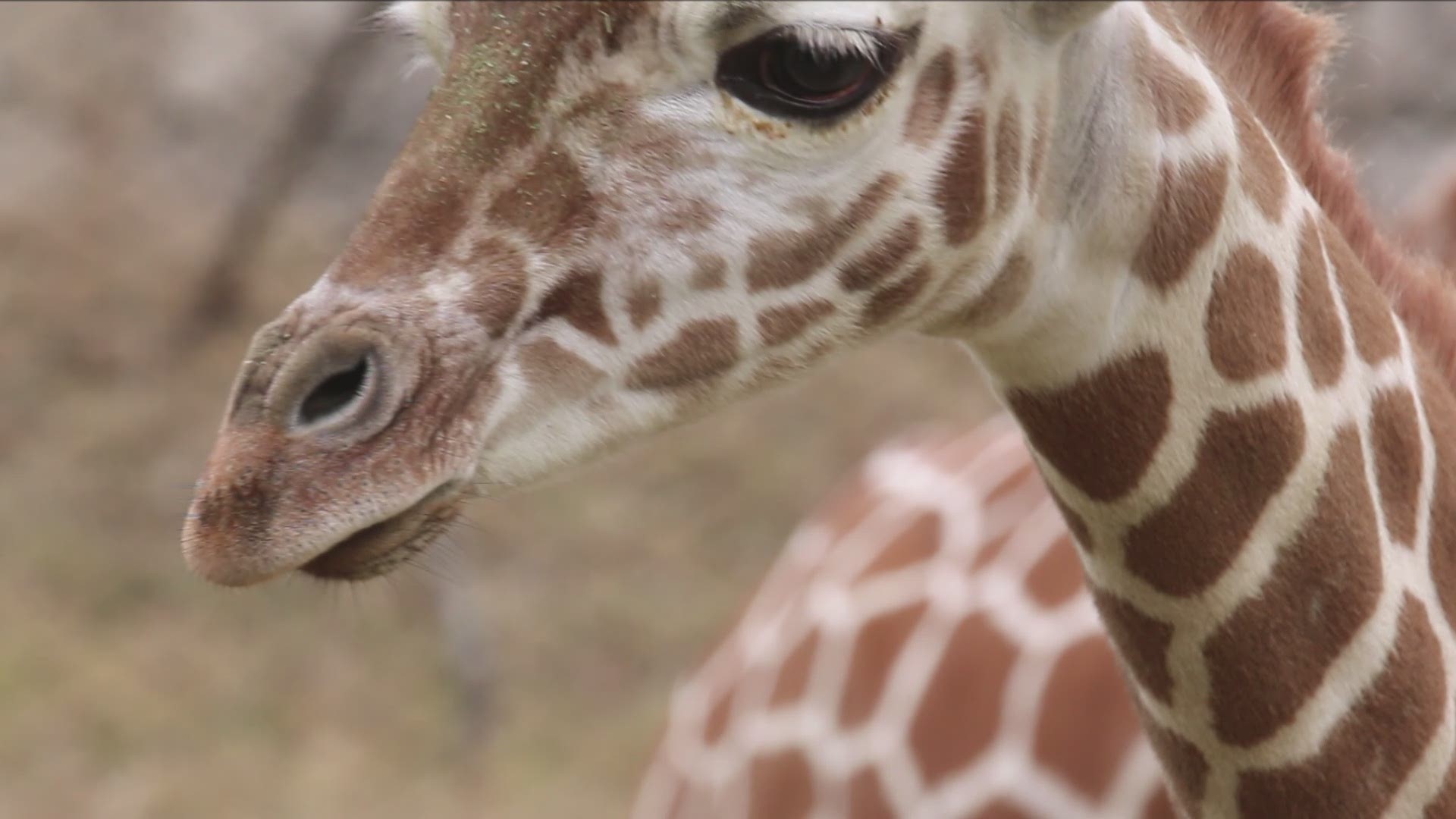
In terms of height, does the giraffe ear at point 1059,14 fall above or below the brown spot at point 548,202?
above

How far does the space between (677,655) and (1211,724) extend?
344 centimetres

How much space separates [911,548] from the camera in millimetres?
2289

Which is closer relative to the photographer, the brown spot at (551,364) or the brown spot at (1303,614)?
the brown spot at (551,364)

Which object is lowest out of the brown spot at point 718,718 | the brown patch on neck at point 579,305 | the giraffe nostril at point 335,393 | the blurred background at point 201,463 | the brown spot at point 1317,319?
the blurred background at point 201,463

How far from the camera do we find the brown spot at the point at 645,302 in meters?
1.17

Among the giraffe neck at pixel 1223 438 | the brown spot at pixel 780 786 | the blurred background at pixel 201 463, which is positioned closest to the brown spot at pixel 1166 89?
the giraffe neck at pixel 1223 438

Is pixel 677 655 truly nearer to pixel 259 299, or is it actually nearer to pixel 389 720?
pixel 389 720

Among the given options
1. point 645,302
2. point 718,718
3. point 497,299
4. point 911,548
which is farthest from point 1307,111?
point 718,718

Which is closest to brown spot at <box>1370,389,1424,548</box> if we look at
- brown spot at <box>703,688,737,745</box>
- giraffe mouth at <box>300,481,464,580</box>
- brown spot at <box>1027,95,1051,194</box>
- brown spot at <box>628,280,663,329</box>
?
brown spot at <box>1027,95,1051,194</box>

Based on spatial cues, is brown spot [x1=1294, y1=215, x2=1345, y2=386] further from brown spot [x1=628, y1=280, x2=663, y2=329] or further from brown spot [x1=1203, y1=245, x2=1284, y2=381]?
brown spot [x1=628, y1=280, x2=663, y2=329]

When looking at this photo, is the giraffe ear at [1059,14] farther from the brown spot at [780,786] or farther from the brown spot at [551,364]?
the brown spot at [780,786]

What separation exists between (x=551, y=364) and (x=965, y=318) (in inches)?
12.4

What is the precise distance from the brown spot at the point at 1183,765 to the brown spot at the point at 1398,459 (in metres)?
0.23

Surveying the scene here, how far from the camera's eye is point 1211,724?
131cm
